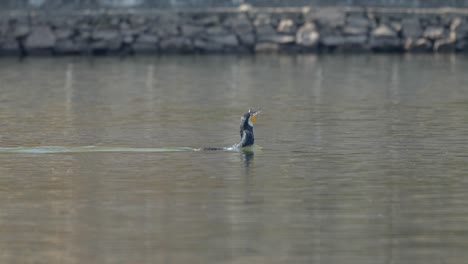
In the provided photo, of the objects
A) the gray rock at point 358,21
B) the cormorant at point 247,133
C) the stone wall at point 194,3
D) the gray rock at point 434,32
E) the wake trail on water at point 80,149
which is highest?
the cormorant at point 247,133

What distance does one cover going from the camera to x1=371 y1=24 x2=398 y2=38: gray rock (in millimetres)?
44594

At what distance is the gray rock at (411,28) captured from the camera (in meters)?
44.8

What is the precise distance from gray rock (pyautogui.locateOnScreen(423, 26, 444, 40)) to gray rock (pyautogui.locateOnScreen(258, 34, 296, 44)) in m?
3.79

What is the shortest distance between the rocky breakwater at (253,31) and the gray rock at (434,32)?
0.03 meters

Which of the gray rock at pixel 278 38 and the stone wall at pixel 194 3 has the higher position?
the stone wall at pixel 194 3

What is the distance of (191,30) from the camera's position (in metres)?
44.9

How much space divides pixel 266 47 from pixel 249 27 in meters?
0.75

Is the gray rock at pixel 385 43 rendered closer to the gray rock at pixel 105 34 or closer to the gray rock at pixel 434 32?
the gray rock at pixel 434 32

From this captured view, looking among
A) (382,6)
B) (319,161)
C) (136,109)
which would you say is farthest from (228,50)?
(319,161)

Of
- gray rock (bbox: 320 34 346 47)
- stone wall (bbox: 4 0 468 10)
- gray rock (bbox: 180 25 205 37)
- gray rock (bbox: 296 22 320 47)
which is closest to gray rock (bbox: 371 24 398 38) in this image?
stone wall (bbox: 4 0 468 10)

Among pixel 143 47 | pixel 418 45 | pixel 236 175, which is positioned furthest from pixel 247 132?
pixel 418 45

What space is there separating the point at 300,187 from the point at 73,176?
8.53 feet

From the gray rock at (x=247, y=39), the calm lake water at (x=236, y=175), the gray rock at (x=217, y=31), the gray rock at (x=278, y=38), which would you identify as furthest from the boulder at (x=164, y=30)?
the calm lake water at (x=236, y=175)

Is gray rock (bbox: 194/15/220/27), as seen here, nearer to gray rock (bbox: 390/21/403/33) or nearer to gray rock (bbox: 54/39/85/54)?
gray rock (bbox: 54/39/85/54)
